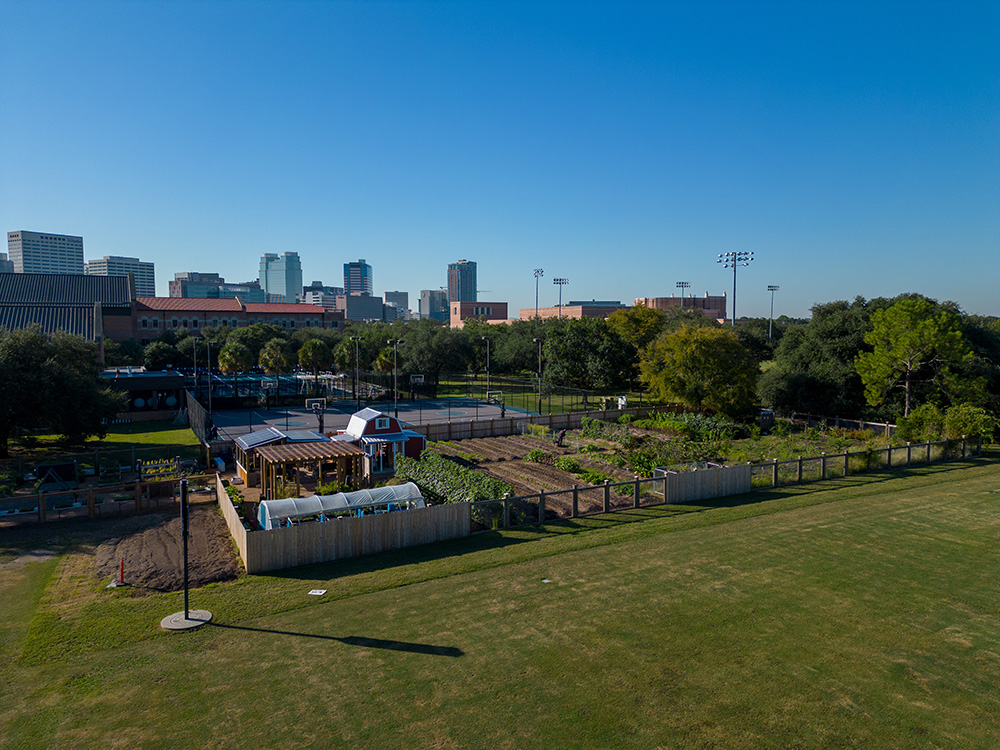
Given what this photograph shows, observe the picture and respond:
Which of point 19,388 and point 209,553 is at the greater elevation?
point 19,388

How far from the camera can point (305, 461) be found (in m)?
24.4

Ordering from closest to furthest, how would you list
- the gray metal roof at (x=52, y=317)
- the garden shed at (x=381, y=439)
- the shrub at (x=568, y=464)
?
1. the shrub at (x=568, y=464)
2. the garden shed at (x=381, y=439)
3. the gray metal roof at (x=52, y=317)

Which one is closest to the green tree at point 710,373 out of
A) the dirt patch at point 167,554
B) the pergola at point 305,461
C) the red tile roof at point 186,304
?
the pergola at point 305,461

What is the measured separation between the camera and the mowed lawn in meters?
9.62

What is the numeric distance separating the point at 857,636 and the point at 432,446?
82.3 ft

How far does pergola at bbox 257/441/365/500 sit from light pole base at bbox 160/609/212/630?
32.9 feet

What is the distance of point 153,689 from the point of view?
1058 cm

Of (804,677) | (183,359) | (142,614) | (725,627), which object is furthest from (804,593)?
(183,359)

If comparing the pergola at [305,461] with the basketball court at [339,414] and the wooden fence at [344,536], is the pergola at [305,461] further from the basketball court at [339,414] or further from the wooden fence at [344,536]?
the basketball court at [339,414]

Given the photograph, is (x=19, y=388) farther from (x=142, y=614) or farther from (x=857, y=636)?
(x=857, y=636)

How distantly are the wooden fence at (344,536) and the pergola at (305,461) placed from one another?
4.29m

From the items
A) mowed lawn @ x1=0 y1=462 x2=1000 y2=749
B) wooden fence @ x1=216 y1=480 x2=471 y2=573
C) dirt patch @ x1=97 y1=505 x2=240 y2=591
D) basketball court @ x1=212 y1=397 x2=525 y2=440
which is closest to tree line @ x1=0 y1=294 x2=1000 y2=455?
basketball court @ x1=212 y1=397 x2=525 y2=440

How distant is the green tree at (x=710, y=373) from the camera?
43219mm

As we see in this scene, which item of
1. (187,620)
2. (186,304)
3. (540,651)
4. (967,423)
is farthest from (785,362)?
(186,304)
